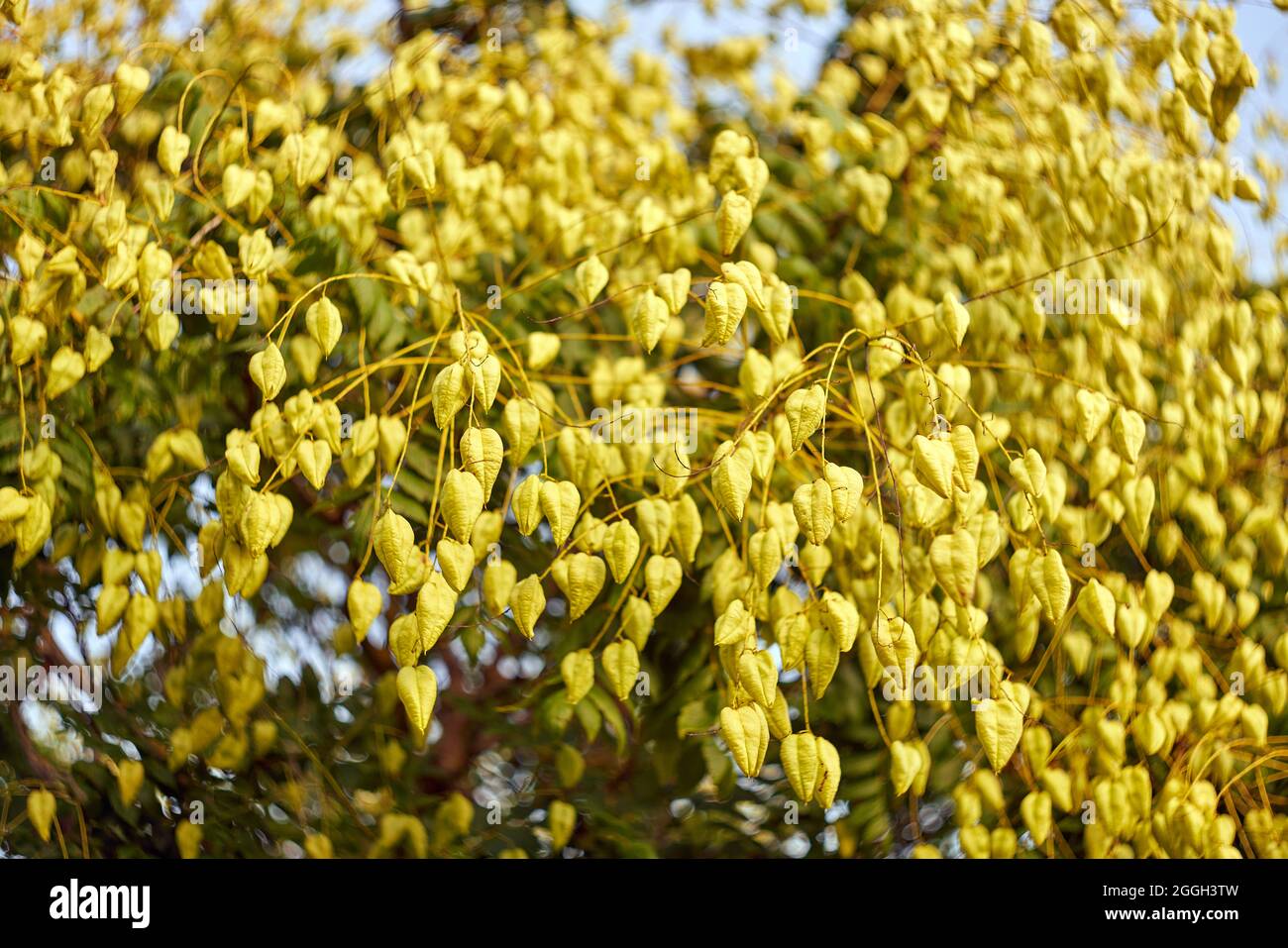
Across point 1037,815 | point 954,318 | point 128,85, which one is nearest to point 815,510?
point 954,318

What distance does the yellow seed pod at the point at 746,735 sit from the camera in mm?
1191

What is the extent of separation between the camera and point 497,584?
1402 mm

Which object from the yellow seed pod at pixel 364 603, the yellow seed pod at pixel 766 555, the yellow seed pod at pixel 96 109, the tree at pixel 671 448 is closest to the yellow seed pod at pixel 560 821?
the tree at pixel 671 448

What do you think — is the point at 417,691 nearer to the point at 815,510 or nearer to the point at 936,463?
the point at 815,510

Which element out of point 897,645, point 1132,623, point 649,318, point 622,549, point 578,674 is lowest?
point 1132,623

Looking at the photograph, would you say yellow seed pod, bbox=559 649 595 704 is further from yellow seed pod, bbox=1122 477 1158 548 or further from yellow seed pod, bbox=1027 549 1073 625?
yellow seed pod, bbox=1122 477 1158 548

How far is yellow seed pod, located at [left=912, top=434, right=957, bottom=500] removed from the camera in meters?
1.16

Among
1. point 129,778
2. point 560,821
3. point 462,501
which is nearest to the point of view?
point 462,501

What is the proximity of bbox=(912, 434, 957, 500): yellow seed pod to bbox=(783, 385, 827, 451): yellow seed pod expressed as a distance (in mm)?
108

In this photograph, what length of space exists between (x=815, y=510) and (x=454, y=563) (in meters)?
0.38

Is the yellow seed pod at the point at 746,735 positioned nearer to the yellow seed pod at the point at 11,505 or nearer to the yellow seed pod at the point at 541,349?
the yellow seed pod at the point at 541,349

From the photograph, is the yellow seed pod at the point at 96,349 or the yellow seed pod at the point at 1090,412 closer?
the yellow seed pod at the point at 1090,412

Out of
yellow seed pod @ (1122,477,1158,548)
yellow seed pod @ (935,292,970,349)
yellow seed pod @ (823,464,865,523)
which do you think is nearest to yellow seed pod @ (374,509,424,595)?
yellow seed pod @ (823,464,865,523)

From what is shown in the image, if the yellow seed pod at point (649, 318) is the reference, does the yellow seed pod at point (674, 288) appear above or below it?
above
